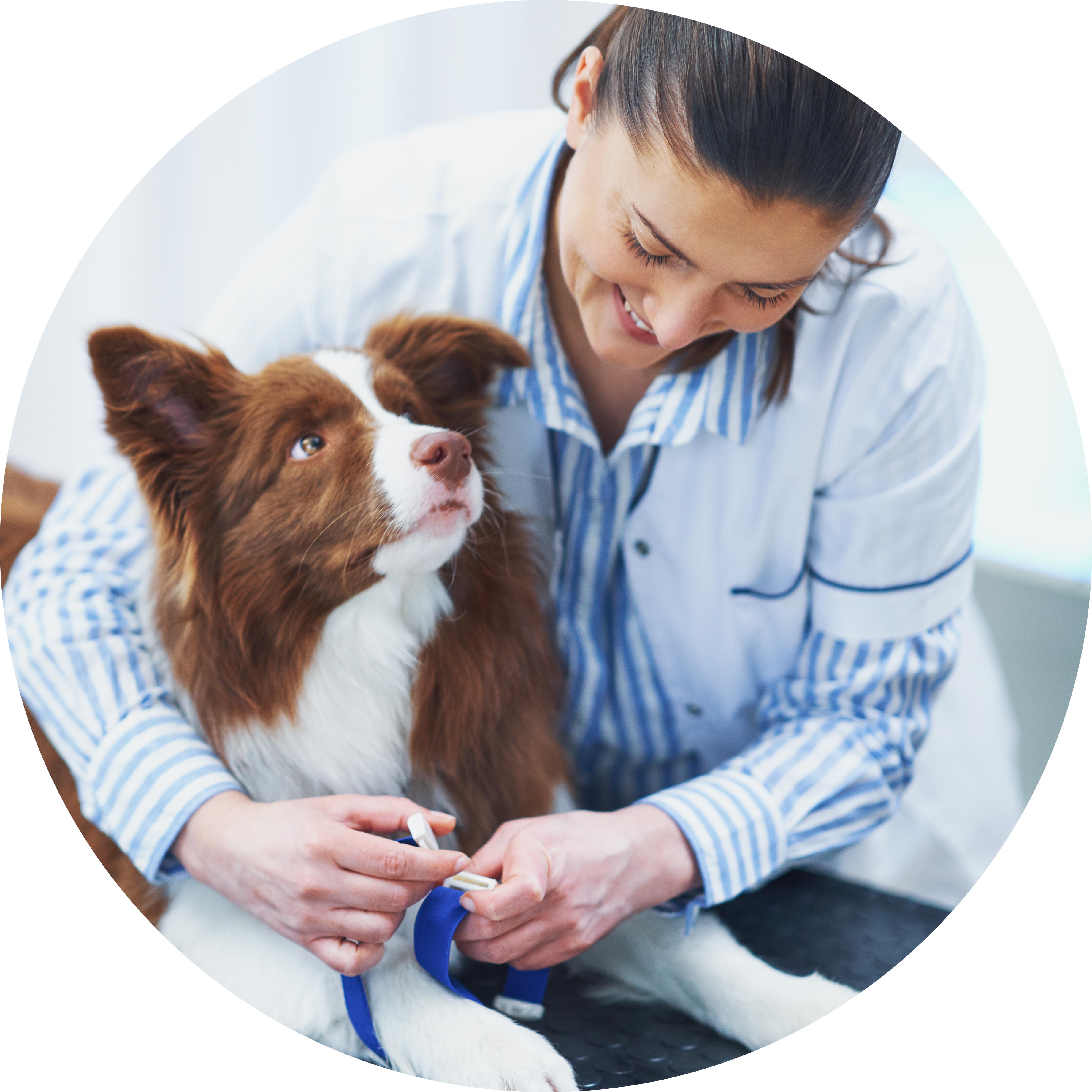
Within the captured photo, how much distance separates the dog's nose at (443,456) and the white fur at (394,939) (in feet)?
0.04

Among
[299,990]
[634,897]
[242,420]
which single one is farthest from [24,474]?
[634,897]

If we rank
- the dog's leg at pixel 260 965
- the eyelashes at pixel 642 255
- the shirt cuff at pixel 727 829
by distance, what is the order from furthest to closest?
the shirt cuff at pixel 727 829, the dog's leg at pixel 260 965, the eyelashes at pixel 642 255

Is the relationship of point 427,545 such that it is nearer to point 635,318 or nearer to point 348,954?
point 635,318

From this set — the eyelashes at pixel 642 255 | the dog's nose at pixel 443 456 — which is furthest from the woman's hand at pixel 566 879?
the eyelashes at pixel 642 255

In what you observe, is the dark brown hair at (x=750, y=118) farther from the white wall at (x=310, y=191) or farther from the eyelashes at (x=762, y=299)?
the white wall at (x=310, y=191)

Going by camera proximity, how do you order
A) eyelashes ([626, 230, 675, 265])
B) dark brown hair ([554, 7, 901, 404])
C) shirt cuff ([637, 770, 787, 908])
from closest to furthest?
dark brown hair ([554, 7, 901, 404]) → eyelashes ([626, 230, 675, 265]) → shirt cuff ([637, 770, 787, 908])

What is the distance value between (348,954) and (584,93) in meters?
1.02

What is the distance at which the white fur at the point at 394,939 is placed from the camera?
1.07m

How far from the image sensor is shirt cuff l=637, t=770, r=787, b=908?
4.06ft

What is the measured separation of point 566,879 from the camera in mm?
1127

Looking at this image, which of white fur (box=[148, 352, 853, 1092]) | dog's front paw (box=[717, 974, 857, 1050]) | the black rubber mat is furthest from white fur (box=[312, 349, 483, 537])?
dog's front paw (box=[717, 974, 857, 1050])

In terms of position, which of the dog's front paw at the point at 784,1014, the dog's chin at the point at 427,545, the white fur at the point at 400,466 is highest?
the white fur at the point at 400,466

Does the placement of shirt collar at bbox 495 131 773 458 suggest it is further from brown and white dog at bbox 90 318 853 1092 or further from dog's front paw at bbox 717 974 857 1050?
dog's front paw at bbox 717 974 857 1050

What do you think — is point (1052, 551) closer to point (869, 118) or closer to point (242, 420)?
point (869, 118)
